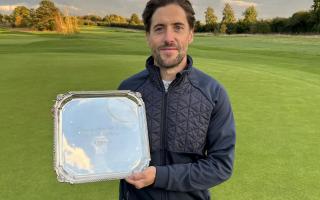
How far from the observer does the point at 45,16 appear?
32125mm

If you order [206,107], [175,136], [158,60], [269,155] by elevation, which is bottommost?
[269,155]

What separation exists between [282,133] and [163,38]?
10.3 feet

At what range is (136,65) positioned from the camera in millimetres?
8555

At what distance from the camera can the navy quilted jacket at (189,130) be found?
1.70 metres

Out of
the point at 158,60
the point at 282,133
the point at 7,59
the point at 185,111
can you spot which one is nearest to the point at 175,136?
the point at 185,111

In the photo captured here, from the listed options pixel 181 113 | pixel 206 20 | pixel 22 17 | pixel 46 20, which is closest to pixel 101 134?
pixel 181 113

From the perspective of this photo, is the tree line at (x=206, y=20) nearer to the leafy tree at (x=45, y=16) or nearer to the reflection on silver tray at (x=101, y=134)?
the leafy tree at (x=45, y=16)

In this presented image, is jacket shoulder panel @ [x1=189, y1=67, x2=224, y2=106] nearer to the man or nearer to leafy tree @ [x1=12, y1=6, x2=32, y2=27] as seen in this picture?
the man

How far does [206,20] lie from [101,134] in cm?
5106

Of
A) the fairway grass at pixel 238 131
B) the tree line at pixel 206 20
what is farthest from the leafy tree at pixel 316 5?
the fairway grass at pixel 238 131

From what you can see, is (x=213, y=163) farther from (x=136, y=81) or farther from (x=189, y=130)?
(x=136, y=81)

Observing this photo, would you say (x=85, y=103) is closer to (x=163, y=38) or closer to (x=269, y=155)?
(x=163, y=38)

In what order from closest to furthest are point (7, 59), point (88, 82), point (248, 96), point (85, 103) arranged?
point (85, 103) → point (248, 96) → point (88, 82) → point (7, 59)

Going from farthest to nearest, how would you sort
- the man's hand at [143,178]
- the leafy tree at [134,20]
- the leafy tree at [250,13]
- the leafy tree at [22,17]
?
the leafy tree at [250,13], the leafy tree at [134,20], the leafy tree at [22,17], the man's hand at [143,178]
